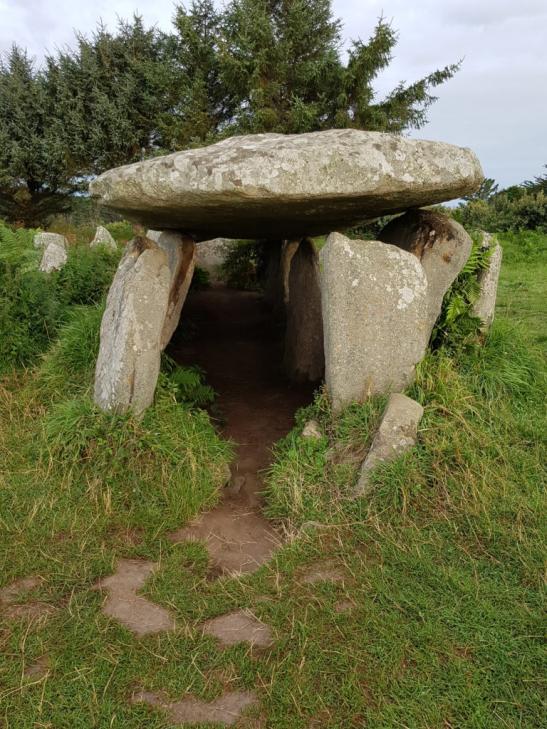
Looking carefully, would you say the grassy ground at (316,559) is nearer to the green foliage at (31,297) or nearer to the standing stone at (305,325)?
the green foliage at (31,297)

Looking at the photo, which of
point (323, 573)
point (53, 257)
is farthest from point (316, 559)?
point (53, 257)

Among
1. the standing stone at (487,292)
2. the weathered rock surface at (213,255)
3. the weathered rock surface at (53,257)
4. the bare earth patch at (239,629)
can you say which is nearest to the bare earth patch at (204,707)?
the bare earth patch at (239,629)

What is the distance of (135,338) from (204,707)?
290 centimetres

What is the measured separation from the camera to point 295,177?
4.07 m

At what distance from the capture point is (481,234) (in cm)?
555

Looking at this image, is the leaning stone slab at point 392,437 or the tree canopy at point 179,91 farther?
the tree canopy at point 179,91

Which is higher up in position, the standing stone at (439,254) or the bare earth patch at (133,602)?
the standing stone at (439,254)

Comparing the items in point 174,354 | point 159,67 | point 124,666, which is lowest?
point 124,666

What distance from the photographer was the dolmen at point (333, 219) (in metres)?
4.12

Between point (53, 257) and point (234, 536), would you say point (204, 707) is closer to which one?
point (234, 536)

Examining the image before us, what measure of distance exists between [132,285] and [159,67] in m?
17.0

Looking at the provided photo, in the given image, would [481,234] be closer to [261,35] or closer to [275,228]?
[275,228]

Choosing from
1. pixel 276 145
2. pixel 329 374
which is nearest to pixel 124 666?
pixel 329 374

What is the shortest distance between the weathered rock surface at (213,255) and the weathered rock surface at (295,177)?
6860 millimetres
